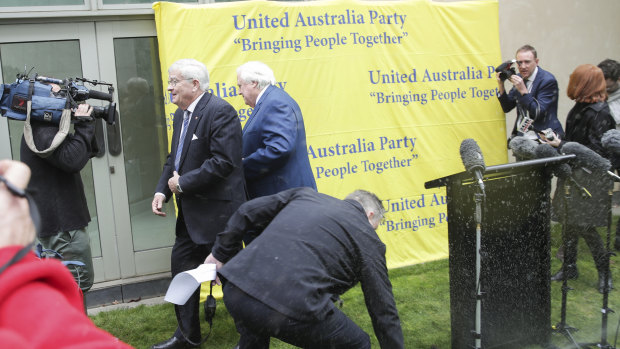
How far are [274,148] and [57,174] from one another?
1.45m

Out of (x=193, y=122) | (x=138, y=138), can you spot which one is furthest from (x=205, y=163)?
(x=138, y=138)

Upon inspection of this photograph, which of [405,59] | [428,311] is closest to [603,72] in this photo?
[405,59]

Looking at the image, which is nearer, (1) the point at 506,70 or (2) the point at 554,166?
(2) the point at 554,166

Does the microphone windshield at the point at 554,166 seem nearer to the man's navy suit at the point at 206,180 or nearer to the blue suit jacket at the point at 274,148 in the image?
the blue suit jacket at the point at 274,148

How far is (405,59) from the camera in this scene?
553 cm

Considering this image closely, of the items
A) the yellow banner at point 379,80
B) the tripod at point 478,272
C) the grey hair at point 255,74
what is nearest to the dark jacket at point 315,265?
the tripod at point 478,272

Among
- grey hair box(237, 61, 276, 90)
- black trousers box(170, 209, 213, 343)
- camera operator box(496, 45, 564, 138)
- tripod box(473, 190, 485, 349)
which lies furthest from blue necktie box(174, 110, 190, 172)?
camera operator box(496, 45, 564, 138)

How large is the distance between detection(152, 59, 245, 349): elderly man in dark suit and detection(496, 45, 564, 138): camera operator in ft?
10.1

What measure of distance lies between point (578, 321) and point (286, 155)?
264cm

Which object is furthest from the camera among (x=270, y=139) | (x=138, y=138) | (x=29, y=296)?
(x=138, y=138)

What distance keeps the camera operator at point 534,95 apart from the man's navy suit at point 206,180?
3.07m

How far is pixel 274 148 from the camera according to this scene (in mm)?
3857

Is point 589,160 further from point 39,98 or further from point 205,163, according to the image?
point 39,98

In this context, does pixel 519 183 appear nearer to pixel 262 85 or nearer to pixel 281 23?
pixel 262 85
